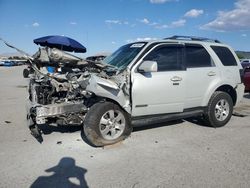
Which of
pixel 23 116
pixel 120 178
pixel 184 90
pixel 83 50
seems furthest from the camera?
pixel 83 50

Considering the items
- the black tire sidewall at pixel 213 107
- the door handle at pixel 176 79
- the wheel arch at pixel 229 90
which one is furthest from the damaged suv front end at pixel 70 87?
the wheel arch at pixel 229 90

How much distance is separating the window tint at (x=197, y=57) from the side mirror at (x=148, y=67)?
3.85ft

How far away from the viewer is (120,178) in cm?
387

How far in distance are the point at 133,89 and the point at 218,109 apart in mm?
2408

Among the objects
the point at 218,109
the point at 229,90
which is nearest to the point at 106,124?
the point at 218,109

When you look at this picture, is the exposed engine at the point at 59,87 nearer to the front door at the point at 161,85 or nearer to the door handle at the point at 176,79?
the front door at the point at 161,85

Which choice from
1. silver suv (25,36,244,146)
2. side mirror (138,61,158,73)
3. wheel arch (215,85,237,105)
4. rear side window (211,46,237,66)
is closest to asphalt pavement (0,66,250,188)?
silver suv (25,36,244,146)

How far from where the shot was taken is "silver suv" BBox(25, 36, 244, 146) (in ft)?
16.6

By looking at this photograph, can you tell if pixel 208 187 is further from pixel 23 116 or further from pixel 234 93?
pixel 23 116

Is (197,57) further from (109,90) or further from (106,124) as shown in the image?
(106,124)

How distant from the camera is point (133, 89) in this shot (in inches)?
207

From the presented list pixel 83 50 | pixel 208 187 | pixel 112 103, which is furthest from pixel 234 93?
pixel 83 50

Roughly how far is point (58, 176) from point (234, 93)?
4.76 m

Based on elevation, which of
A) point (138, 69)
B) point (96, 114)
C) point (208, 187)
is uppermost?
point (138, 69)
